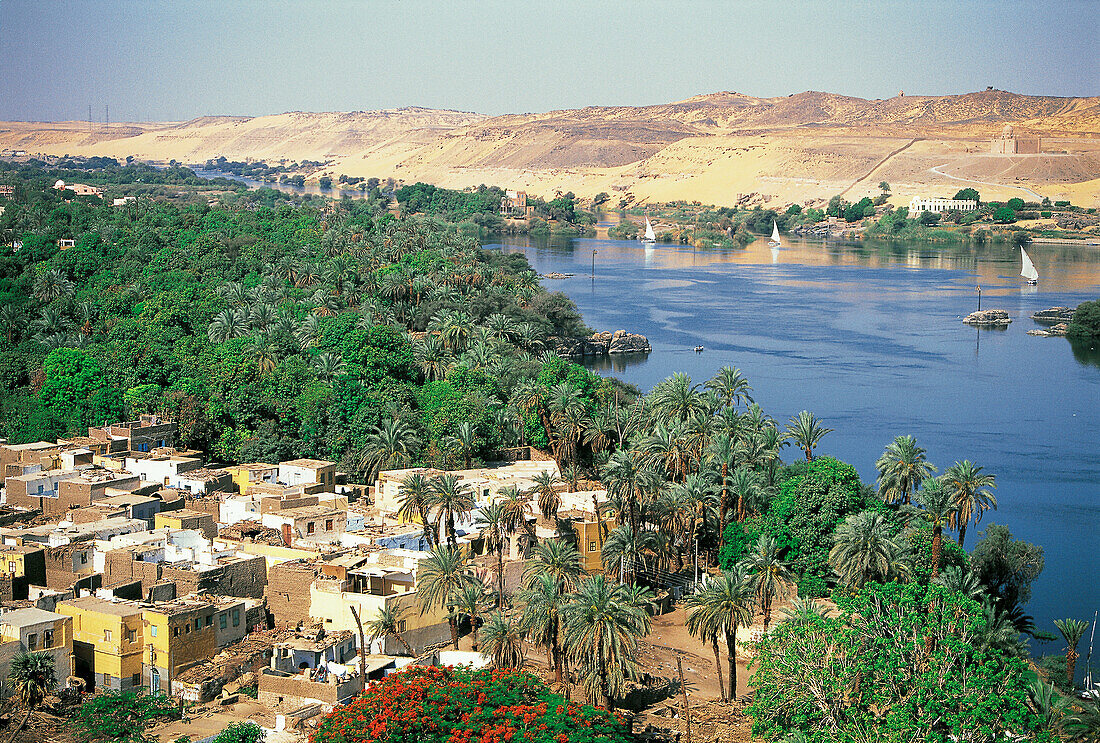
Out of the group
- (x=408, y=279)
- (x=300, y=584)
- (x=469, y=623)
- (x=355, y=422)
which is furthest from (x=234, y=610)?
(x=408, y=279)

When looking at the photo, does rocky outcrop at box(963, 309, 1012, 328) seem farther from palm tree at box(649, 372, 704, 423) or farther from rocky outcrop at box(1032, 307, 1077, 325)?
palm tree at box(649, 372, 704, 423)

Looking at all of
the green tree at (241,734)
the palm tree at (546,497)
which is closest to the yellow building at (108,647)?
the green tree at (241,734)

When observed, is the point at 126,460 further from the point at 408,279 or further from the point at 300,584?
the point at 408,279

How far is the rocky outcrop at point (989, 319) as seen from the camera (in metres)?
63.4

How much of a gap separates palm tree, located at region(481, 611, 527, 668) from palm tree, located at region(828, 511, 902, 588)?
6.59 metres

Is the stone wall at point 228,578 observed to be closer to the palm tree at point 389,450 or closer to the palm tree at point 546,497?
the palm tree at point 546,497

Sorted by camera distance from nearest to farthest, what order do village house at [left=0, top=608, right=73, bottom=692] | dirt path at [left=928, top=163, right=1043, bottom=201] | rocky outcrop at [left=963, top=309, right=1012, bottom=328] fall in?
1. village house at [left=0, top=608, right=73, bottom=692]
2. rocky outcrop at [left=963, top=309, right=1012, bottom=328]
3. dirt path at [left=928, top=163, right=1043, bottom=201]

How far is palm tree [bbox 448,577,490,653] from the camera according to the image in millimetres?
21984

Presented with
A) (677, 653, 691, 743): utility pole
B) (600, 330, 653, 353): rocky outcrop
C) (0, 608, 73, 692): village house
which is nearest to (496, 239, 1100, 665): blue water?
(600, 330, 653, 353): rocky outcrop

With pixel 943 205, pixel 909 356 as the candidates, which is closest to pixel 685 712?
A: pixel 909 356

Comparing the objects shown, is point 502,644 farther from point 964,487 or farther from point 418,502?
point 964,487

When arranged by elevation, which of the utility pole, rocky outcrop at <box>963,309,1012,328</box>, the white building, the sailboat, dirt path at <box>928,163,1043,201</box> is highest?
dirt path at <box>928,163,1043,201</box>

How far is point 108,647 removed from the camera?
20625 millimetres

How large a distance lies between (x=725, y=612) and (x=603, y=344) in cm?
3563
